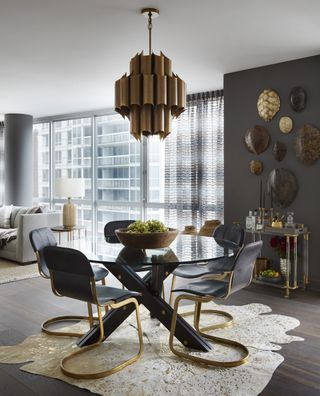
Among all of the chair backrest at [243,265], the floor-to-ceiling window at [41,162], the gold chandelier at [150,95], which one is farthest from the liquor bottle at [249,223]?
the floor-to-ceiling window at [41,162]

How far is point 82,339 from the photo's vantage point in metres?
3.15

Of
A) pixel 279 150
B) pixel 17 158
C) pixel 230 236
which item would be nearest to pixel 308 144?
pixel 279 150

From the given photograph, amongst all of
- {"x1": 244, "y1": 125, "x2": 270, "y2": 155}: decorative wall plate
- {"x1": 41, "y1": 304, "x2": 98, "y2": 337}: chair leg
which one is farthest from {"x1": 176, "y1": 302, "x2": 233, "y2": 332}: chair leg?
{"x1": 244, "y1": 125, "x2": 270, "y2": 155}: decorative wall plate

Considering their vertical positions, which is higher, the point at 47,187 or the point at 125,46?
the point at 125,46

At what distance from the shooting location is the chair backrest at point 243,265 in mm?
2863

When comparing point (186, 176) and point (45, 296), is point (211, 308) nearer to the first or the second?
point (45, 296)

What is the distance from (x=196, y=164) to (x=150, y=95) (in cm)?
342

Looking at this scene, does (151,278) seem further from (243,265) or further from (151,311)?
(243,265)

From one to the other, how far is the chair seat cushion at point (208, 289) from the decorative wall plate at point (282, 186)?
1.98 metres

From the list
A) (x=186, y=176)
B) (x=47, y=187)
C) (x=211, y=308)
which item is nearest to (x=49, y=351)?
(x=211, y=308)

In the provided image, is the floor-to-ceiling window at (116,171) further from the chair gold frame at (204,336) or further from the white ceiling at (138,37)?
the chair gold frame at (204,336)

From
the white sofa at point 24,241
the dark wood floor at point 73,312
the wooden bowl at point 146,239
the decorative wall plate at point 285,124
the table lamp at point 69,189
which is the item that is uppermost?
the decorative wall plate at point 285,124

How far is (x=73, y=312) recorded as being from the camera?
13.1 feet

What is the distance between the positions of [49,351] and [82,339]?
0.79 feet
